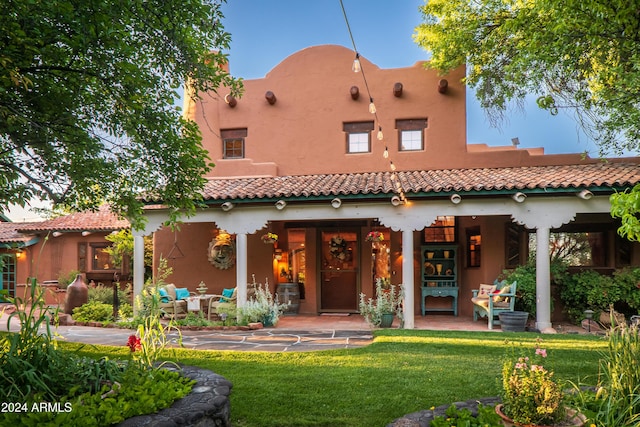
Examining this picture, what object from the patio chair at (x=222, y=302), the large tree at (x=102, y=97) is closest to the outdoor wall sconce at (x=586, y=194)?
the large tree at (x=102, y=97)

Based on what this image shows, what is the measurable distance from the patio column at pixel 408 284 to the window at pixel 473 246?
2680 mm

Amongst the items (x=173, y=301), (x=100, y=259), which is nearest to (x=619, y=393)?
(x=173, y=301)

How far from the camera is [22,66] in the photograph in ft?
14.8

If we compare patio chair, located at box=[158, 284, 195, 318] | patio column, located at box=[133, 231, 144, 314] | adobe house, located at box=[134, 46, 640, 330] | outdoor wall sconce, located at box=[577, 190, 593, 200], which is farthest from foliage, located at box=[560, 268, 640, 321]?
patio column, located at box=[133, 231, 144, 314]

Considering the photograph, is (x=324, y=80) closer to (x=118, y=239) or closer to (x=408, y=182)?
(x=408, y=182)

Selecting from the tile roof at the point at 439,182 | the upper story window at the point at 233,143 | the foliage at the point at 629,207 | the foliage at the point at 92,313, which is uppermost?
the upper story window at the point at 233,143

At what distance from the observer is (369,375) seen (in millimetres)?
5512

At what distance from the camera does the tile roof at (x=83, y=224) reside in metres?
14.9

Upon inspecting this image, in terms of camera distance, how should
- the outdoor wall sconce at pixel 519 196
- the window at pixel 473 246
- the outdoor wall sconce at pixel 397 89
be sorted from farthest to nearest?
the outdoor wall sconce at pixel 397 89, the window at pixel 473 246, the outdoor wall sconce at pixel 519 196

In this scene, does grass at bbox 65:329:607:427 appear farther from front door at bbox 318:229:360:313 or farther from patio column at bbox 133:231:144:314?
front door at bbox 318:229:360:313

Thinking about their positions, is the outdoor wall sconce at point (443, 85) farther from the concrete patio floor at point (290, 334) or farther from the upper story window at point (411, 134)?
the concrete patio floor at point (290, 334)

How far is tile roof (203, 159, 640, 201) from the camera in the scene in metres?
9.00

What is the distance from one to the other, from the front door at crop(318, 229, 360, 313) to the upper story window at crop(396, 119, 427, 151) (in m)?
2.95

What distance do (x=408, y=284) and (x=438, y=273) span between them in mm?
2500
